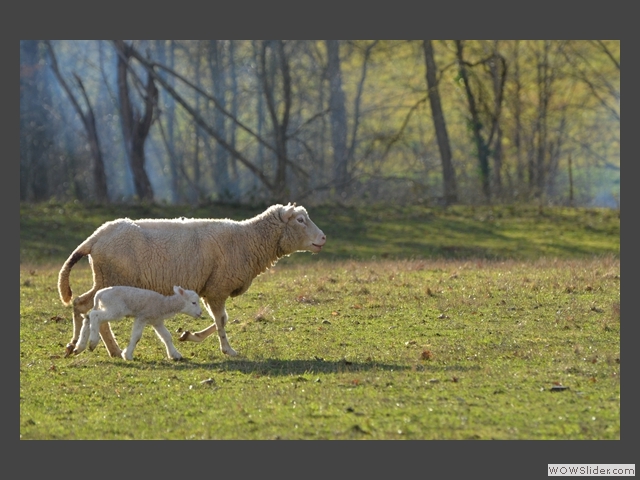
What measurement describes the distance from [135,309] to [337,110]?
112 ft

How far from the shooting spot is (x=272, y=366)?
11.3 m

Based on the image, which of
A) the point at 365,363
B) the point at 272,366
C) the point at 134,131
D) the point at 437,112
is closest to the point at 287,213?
the point at 272,366

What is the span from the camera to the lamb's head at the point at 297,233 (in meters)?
13.5

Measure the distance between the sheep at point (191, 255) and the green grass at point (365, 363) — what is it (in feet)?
2.23

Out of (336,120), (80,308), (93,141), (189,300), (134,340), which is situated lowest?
(134,340)

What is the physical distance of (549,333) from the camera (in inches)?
506

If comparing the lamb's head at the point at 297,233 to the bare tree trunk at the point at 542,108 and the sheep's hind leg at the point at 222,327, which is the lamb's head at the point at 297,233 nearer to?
the sheep's hind leg at the point at 222,327

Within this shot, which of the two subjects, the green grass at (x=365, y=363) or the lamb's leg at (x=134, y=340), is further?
the lamb's leg at (x=134, y=340)

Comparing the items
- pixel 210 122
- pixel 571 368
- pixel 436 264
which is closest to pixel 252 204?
pixel 436 264

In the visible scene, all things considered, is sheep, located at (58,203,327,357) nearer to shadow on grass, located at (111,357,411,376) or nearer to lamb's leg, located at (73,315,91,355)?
lamb's leg, located at (73,315,91,355)

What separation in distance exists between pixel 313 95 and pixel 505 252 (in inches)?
1196

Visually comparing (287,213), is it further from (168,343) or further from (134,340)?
(134,340)

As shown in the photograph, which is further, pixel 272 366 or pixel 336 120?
pixel 336 120

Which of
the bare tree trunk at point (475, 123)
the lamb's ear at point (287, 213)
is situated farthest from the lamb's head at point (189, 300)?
the bare tree trunk at point (475, 123)
